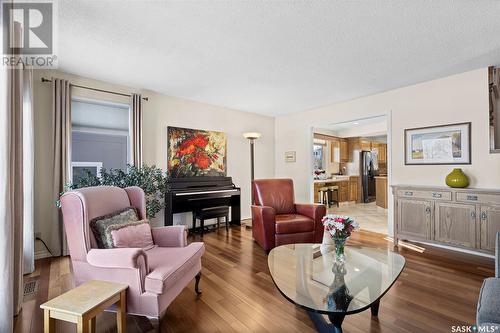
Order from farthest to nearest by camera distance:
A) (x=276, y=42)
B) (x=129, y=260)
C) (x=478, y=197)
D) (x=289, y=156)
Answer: (x=289, y=156), (x=478, y=197), (x=276, y=42), (x=129, y=260)

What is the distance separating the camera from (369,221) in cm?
503

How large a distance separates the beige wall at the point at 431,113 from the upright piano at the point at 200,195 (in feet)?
5.67

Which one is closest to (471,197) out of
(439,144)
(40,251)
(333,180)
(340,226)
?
(439,144)

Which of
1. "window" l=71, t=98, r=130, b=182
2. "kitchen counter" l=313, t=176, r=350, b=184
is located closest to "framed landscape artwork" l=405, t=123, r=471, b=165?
"kitchen counter" l=313, t=176, r=350, b=184

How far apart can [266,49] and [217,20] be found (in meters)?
0.68

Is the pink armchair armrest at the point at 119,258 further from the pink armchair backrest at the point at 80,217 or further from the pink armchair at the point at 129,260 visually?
the pink armchair backrest at the point at 80,217

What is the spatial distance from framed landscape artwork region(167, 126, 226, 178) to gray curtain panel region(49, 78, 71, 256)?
1.43 meters

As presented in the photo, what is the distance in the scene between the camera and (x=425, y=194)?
3.21m

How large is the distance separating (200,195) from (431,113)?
146 inches

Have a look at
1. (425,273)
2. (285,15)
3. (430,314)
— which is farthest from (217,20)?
(425,273)

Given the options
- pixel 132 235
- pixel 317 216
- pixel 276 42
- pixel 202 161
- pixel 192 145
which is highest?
pixel 276 42

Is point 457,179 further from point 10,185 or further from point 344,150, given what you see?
point 344,150

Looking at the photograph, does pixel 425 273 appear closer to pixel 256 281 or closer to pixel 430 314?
pixel 430 314

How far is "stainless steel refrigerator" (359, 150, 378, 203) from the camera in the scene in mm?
7707
